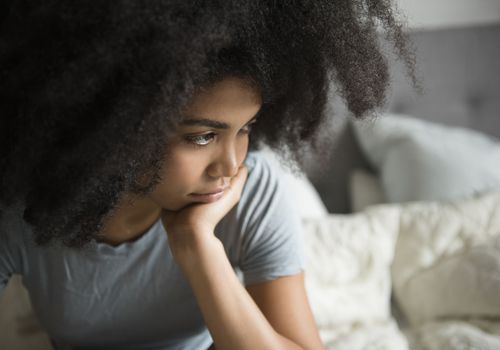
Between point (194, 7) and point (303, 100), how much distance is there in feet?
0.99

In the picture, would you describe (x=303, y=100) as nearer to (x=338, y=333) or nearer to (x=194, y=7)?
(x=194, y=7)

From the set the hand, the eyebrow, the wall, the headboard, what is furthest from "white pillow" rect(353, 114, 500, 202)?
the eyebrow

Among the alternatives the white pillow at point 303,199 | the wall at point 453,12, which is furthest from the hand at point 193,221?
the wall at point 453,12

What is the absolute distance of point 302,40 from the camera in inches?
27.2

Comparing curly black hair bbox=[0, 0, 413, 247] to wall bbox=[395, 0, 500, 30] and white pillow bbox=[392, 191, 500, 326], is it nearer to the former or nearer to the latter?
white pillow bbox=[392, 191, 500, 326]

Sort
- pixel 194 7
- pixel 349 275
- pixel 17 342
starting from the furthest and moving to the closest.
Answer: pixel 349 275 → pixel 17 342 → pixel 194 7

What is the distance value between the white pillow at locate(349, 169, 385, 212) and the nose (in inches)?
40.0

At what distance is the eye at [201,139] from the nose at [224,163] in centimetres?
2

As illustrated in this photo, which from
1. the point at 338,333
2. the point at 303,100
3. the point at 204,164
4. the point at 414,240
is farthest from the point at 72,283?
the point at 414,240

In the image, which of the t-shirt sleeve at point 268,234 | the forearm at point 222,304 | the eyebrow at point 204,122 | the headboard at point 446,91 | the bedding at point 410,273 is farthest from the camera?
the headboard at point 446,91

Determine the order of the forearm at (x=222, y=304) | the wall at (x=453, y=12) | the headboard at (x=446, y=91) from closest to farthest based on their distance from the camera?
the forearm at (x=222, y=304) < the headboard at (x=446, y=91) < the wall at (x=453, y=12)

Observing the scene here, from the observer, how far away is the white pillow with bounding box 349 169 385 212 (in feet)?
5.51

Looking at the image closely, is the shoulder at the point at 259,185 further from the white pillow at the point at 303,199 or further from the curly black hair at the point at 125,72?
the white pillow at the point at 303,199

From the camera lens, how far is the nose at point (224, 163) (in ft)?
2.34
